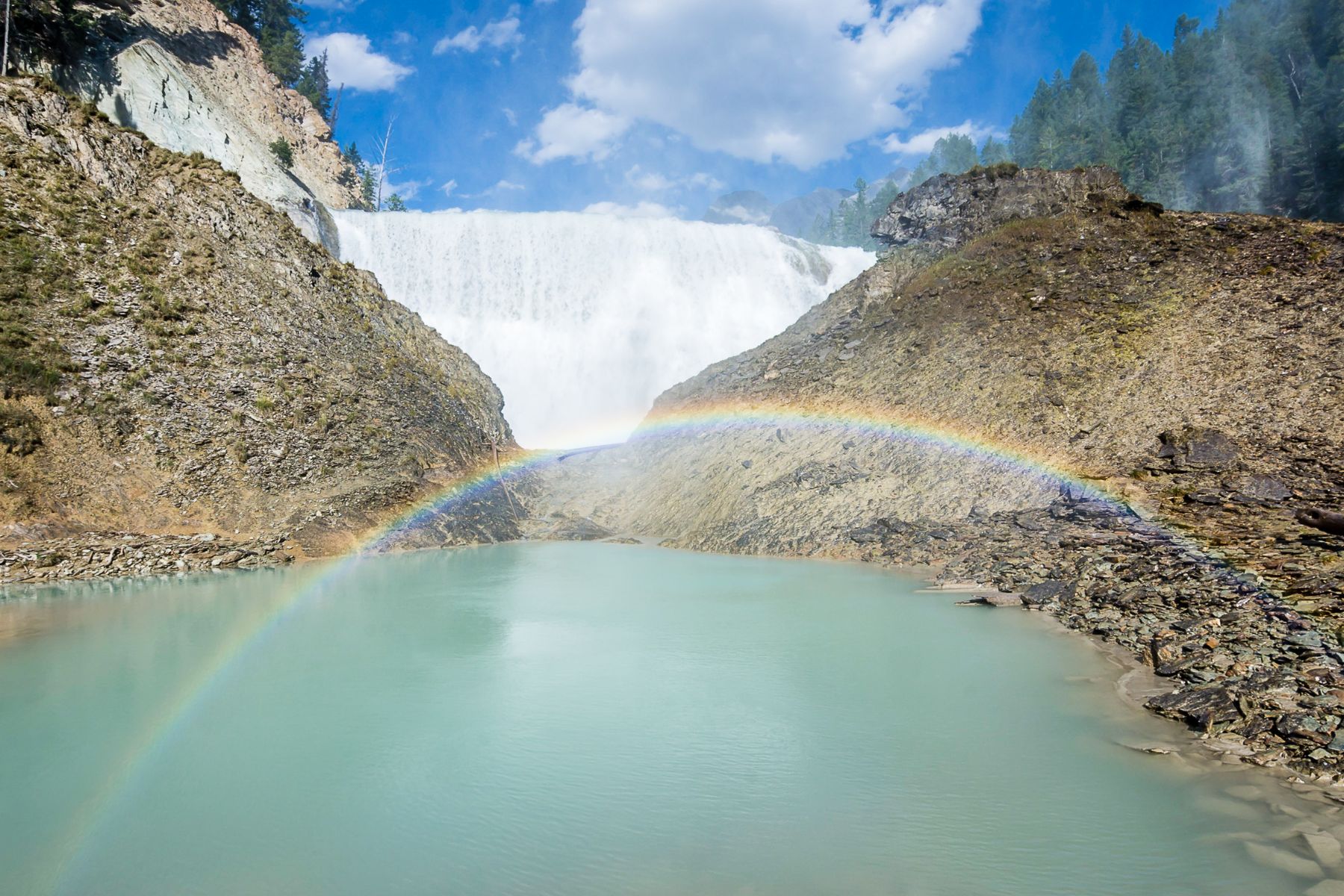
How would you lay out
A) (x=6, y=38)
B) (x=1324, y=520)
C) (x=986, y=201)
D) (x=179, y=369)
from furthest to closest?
(x=986, y=201), (x=6, y=38), (x=179, y=369), (x=1324, y=520)

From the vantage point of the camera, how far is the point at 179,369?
78.3 ft

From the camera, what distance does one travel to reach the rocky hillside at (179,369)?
2048 cm

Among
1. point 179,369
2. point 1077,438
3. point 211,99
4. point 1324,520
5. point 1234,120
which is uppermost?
point 1234,120

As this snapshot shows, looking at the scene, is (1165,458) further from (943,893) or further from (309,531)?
(309,531)

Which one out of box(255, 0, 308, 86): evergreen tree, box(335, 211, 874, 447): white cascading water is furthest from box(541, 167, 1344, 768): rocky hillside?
box(255, 0, 308, 86): evergreen tree

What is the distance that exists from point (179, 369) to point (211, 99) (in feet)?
114

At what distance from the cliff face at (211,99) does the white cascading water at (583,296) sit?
5825mm

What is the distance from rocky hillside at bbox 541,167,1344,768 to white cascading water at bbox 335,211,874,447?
10.4 meters

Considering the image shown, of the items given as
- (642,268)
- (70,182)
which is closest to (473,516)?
(70,182)

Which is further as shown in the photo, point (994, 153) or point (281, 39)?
point (994, 153)

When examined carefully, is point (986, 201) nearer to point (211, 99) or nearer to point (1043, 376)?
point (1043, 376)

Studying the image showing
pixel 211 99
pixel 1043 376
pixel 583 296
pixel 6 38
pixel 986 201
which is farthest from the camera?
pixel 583 296

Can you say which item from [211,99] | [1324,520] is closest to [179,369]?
[1324,520]

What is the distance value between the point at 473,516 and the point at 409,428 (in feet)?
14.2
